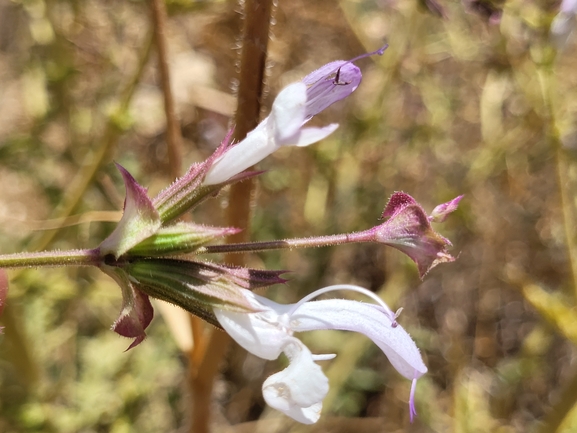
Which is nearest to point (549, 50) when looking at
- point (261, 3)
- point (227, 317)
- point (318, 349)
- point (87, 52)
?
point (261, 3)

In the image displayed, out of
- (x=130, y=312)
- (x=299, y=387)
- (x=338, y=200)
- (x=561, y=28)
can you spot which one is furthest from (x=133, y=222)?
(x=338, y=200)

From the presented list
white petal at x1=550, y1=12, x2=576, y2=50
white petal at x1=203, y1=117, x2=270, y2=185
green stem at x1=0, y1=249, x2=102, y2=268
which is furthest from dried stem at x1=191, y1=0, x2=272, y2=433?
white petal at x1=550, y1=12, x2=576, y2=50

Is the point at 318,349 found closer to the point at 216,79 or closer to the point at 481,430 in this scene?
the point at 481,430

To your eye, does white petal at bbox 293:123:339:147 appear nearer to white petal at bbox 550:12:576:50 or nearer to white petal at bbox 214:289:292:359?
white petal at bbox 214:289:292:359

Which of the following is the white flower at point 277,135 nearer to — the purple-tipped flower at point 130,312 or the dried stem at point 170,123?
the purple-tipped flower at point 130,312

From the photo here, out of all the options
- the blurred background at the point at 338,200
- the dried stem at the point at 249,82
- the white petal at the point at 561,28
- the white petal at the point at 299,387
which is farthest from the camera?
the blurred background at the point at 338,200

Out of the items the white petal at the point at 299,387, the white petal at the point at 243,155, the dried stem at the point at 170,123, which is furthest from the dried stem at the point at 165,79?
the white petal at the point at 299,387
